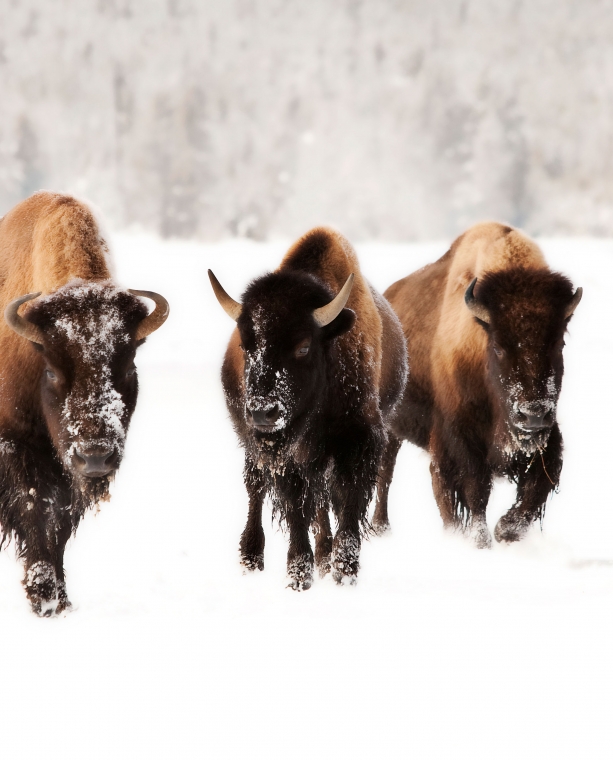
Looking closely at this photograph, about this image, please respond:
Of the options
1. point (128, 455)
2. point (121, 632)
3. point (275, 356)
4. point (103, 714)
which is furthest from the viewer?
point (128, 455)

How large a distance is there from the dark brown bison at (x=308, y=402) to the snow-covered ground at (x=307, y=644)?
0.28 meters

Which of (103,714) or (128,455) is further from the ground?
(103,714)

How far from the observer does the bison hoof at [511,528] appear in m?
5.88

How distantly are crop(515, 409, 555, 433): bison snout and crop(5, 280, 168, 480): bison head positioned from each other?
2.31m

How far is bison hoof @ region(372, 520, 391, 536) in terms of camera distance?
6.77m

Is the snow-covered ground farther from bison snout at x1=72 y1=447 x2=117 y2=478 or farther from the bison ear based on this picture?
the bison ear

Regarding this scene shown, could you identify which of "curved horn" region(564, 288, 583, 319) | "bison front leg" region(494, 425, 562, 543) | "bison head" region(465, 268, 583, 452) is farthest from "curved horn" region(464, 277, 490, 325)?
"bison front leg" region(494, 425, 562, 543)

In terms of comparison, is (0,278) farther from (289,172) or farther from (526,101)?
(526,101)

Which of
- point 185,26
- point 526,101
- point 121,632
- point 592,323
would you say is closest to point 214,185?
point 185,26

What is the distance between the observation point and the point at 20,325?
4078 millimetres

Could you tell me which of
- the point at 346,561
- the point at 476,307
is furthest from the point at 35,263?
the point at 476,307

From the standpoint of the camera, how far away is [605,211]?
22938 mm

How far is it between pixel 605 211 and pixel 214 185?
9.75m

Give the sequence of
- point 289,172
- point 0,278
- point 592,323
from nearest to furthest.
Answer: point 0,278 < point 592,323 < point 289,172
